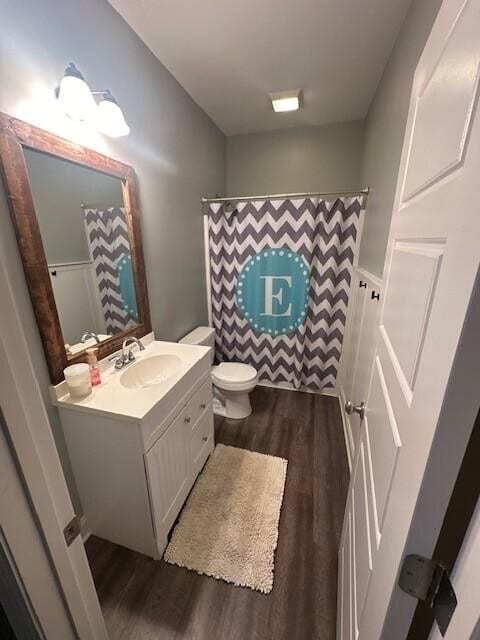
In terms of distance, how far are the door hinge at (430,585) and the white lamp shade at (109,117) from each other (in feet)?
5.64

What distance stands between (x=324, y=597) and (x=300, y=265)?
82.2 inches

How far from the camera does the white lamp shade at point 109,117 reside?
3.78 feet

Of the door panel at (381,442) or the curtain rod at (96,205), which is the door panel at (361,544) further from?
the curtain rod at (96,205)

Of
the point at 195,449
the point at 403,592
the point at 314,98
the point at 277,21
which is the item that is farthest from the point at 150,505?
the point at 314,98

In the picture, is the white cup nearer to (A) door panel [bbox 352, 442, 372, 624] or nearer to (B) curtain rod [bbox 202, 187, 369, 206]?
(A) door panel [bbox 352, 442, 372, 624]

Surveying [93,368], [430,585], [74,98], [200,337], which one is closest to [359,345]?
[200,337]

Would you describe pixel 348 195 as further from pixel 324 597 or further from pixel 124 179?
pixel 324 597

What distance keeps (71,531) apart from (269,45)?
233cm

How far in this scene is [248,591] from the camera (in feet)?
3.76

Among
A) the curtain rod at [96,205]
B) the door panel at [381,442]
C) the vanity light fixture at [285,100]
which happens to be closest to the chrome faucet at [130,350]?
the curtain rod at [96,205]

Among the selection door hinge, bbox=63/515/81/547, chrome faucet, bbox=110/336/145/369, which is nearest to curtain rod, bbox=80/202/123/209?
chrome faucet, bbox=110/336/145/369

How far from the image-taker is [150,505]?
1.16m

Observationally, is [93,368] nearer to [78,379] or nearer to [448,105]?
[78,379]

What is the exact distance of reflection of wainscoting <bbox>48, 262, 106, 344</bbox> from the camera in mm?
1139
